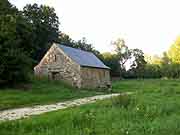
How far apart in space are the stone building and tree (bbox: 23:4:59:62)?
11.9 meters

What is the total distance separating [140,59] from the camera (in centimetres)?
9256

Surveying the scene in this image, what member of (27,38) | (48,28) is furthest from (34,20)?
(27,38)

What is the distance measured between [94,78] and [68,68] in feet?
16.4

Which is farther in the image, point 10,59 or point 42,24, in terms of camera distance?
point 42,24

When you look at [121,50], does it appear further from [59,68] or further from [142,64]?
[59,68]

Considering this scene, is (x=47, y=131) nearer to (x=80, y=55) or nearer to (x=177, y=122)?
(x=177, y=122)

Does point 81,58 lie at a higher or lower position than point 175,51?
lower

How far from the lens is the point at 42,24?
2379 inches

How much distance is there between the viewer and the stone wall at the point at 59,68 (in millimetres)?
41562

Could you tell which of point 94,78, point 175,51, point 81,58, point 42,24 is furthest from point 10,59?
point 175,51

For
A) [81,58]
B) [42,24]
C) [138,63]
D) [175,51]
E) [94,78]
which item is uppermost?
[42,24]

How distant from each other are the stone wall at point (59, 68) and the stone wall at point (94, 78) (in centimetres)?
103

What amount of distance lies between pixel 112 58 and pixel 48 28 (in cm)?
2541

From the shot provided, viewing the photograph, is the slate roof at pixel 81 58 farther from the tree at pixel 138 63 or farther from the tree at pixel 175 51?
the tree at pixel 138 63
